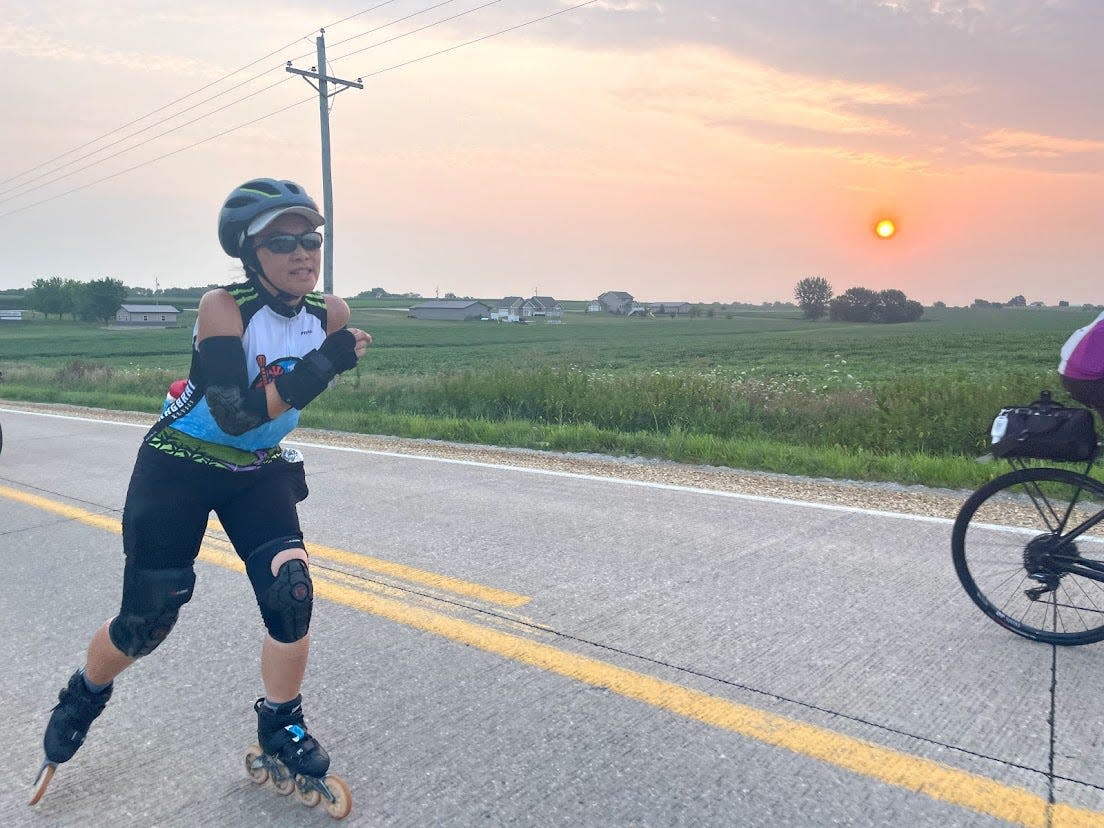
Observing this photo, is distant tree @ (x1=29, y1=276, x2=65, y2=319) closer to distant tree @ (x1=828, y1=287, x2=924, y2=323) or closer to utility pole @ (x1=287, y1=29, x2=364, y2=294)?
distant tree @ (x1=828, y1=287, x2=924, y2=323)

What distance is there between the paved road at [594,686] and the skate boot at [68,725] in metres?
0.11

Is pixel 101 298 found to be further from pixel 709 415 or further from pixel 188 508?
pixel 188 508

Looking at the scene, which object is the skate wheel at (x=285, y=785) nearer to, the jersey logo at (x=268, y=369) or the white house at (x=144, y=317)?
the jersey logo at (x=268, y=369)

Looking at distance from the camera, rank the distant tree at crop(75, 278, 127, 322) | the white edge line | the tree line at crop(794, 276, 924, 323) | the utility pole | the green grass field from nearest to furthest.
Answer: the white edge line, the green grass field, the utility pole, the tree line at crop(794, 276, 924, 323), the distant tree at crop(75, 278, 127, 322)

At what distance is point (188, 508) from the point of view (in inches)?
109

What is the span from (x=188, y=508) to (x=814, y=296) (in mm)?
117450

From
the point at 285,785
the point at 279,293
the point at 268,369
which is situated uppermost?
the point at 279,293

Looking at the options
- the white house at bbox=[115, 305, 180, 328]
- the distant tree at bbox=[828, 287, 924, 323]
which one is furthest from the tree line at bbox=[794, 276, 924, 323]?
the white house at bbox=[115, 305, 180, 328]

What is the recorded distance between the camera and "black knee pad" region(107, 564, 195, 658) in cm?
274

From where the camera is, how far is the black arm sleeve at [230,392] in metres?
2.58

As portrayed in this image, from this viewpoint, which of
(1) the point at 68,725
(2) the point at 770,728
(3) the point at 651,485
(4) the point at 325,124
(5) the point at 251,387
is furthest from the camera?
(4) the point at 325,124

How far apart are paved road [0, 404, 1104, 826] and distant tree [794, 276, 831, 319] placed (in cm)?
11165

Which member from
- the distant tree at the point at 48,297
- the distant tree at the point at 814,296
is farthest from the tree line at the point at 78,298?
the distant tree at the point at 814,296

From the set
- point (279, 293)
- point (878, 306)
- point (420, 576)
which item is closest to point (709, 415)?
point (420, 576)
